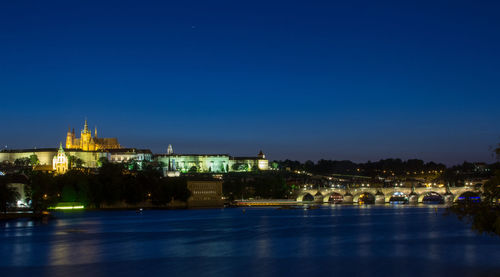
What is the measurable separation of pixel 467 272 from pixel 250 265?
9732 millimetres

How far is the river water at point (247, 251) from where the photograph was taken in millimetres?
28844

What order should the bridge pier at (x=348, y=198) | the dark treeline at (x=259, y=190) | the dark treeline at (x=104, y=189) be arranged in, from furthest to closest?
the dark treeline at (x=259, y=190)
the bridge pier at (x=348, y=198)
the dark treeline at (x=104, y=189)

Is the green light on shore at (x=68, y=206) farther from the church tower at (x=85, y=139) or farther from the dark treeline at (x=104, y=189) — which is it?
the church tower at (x=85, y=139)

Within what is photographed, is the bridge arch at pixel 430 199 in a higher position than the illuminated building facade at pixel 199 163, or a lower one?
lower

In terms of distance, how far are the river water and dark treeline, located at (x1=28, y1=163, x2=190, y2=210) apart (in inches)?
1050

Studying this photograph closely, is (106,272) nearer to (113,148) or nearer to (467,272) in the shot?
(467,272)

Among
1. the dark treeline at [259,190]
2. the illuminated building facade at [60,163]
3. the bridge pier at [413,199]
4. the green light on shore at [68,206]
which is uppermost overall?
the illuminated building facade at [60,163]

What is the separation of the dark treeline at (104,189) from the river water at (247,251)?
2668 centimetres

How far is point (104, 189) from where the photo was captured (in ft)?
275

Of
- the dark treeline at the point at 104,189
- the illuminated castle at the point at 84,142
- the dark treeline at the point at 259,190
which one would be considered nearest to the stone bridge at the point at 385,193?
the dark treeline at the point at 259,190

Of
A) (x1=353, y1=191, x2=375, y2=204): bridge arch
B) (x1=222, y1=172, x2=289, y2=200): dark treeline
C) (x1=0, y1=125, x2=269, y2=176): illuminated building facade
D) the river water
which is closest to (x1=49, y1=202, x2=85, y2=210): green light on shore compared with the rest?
the river water

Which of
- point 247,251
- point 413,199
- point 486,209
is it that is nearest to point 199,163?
point 413,199

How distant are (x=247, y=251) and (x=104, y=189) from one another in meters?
50.6

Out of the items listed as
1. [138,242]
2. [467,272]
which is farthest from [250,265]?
[138,242]
